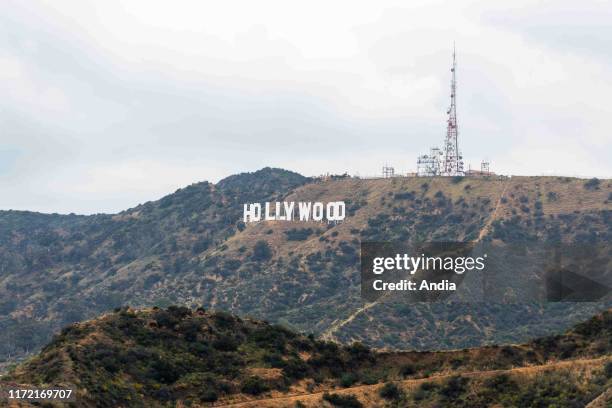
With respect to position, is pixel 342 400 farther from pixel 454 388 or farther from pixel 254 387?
pixel 454 388

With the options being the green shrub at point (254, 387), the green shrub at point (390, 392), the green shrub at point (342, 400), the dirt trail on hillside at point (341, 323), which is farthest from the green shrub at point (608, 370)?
the dirt trail on hillside at point (341, 323)

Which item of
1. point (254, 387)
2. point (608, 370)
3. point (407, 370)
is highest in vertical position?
point (608, 370)

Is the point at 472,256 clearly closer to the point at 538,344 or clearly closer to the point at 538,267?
the point at 538,267

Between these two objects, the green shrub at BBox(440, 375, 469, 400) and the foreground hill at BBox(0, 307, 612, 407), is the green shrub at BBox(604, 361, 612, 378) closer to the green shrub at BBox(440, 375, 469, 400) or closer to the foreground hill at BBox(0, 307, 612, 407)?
the foreground hill at BBox(0, 307, 612, 407)

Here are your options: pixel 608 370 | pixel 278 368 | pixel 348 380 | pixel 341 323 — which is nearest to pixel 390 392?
pixel 348 380

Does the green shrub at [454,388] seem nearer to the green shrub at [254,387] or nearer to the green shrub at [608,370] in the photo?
the green shrub at [608,370]
